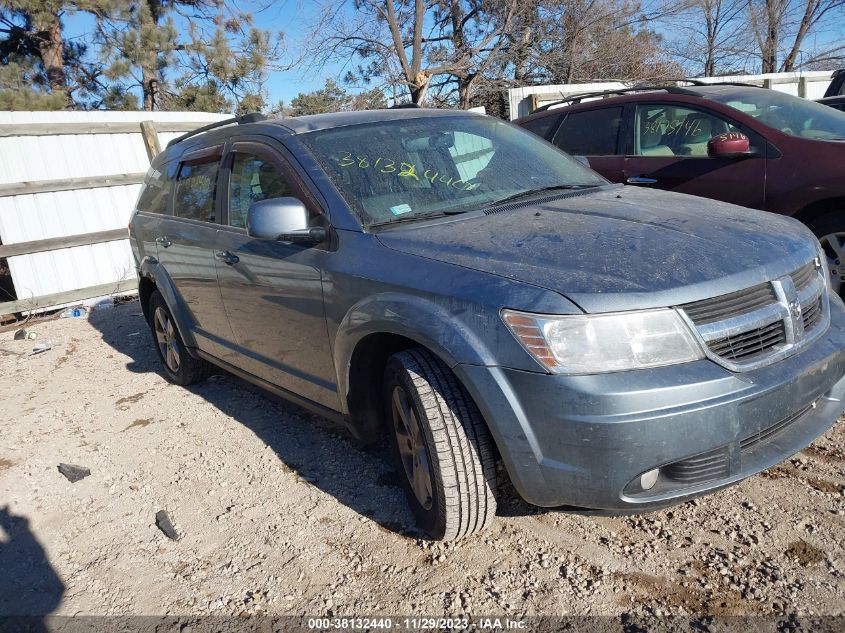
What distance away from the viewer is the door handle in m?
3.62

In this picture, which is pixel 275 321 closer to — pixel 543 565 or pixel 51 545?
pixel 51 545

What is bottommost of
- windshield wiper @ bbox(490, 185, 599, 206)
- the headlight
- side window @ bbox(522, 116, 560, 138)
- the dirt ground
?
the dirt ground

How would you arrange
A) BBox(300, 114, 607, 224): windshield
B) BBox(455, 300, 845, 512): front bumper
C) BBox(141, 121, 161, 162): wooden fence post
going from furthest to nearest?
BBox(141, 121, 161, 162): wooden fence post, BBox(300, 114, 607, 224): windshield, BBox(455, 300, 845, 512): front bumper

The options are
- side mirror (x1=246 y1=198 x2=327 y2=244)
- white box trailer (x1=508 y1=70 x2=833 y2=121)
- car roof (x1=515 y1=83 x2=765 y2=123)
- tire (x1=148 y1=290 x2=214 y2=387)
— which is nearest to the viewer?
side mirror (x1=246 y1=198 x2=327 y2=244)

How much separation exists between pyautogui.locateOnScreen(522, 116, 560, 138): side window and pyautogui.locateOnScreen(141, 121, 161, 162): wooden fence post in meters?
5.17

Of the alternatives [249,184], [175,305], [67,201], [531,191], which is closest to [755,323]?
[531,191]

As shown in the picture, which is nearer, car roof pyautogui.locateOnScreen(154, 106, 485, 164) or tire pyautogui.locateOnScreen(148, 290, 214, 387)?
car roof pyautogui.locateOnScreen(154, 106, 485, 164)

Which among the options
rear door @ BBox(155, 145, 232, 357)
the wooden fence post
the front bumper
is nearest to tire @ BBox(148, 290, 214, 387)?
rear door @ BBox(155, 145, 232, 357)

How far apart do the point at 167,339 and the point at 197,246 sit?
143cm

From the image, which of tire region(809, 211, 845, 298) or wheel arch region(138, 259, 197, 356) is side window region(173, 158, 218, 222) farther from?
tire region(809, 211, 845, 298)

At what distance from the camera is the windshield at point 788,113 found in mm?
4855

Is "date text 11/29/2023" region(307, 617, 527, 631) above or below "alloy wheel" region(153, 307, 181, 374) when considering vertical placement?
below

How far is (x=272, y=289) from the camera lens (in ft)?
10.9

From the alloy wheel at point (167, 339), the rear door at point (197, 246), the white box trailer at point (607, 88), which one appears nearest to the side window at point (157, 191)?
the rear door at point (197, 246)
